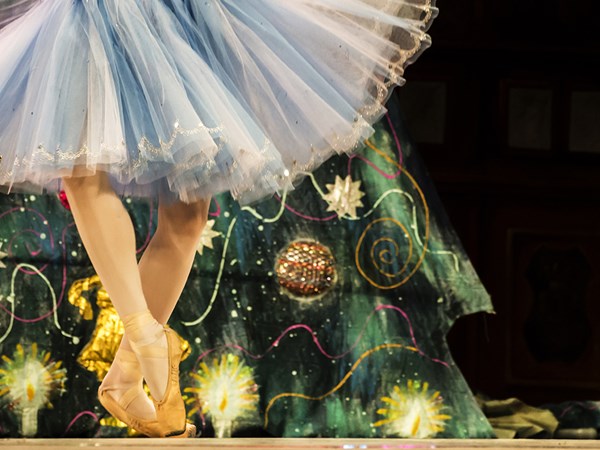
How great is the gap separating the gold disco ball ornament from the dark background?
33.7 inches

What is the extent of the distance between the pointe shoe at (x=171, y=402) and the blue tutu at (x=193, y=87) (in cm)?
26

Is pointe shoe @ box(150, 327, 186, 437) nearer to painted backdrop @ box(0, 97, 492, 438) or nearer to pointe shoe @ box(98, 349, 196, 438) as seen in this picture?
pointe shoe @ box(98, 349, 196, 438)

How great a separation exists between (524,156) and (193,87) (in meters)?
2.11

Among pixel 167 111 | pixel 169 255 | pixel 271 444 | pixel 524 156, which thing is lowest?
pixel 271 444

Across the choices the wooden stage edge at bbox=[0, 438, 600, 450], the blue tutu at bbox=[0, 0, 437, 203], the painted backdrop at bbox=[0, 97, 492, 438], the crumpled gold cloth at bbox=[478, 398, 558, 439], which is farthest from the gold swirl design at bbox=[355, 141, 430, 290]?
the blue tutu at bbox=[0, 0, 437, 203]

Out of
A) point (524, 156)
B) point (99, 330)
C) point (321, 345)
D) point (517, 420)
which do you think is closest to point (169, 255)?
point (99, 330)

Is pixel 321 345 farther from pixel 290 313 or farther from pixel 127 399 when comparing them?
pixel 127 399

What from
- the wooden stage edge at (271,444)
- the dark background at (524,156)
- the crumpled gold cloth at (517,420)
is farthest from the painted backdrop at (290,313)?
the dark background at (524,156)

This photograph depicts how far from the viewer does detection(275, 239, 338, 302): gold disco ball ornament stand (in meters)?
3.24

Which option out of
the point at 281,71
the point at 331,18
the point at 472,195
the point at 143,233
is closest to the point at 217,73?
the point at 281,71

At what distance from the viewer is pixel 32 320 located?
314cm

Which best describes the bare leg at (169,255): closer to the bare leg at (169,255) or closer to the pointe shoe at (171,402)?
the bare leg at (169,255)

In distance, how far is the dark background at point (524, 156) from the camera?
4.04 metres

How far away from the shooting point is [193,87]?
2.17 metres
